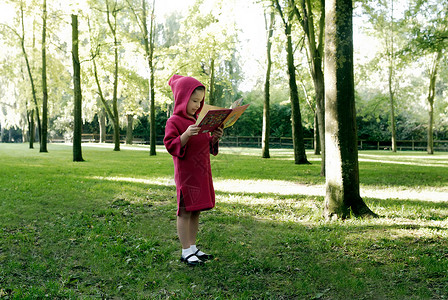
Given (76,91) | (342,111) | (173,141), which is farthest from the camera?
(76,91)

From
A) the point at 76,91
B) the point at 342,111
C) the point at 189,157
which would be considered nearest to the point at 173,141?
the point at 189,157

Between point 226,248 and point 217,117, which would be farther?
point 226,248

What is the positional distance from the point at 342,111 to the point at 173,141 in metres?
3.06

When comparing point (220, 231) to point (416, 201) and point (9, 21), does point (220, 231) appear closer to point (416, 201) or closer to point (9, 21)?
point (416, 201)

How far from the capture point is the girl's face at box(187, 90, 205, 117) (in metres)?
3.73

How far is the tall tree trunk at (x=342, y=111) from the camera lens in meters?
5.47

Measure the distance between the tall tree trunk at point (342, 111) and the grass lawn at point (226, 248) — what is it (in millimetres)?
407

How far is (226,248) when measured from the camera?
4.38m

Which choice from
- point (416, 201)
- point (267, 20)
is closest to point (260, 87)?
point (267, 20)

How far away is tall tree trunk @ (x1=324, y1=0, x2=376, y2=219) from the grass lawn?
41cm

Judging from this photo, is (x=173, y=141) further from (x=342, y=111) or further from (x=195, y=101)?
(x=342, y=111)

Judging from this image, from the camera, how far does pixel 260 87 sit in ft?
160

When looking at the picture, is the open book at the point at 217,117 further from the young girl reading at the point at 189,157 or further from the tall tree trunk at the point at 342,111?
the tall tree trunk at the point at 342,111

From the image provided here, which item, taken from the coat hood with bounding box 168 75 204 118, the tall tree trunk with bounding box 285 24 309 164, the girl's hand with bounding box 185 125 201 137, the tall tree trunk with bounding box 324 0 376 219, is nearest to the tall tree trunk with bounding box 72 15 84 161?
the tall tree trunk with bounding box 285 24 309 164
